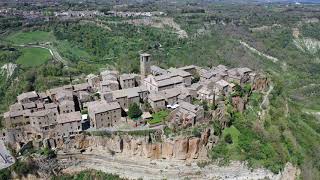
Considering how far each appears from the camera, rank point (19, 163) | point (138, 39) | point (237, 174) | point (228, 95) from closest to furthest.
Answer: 1. point (19, 163)
2. point (237, 174)
3. point (228, 95)
4. point (138, 39)

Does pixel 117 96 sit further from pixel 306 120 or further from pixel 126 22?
pixel 126 22

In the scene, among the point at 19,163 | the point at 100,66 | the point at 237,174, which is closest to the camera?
the point at 19,163

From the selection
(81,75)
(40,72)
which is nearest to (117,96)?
(81,75)

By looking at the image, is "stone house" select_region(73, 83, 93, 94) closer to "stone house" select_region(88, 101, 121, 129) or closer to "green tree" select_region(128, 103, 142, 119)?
"stone house" select_region(88, 101, 121, 129)

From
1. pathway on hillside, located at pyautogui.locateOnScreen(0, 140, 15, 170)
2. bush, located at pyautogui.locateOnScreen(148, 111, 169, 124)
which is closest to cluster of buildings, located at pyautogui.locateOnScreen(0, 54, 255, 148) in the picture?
bush, located at pyautogui.locateOnScreen(148, 111, 169, 124)

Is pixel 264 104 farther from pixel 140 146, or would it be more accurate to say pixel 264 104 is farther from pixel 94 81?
pixel 94 81

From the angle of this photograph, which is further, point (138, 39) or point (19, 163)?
point (138, 39)
